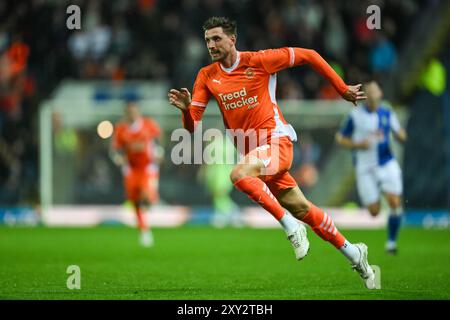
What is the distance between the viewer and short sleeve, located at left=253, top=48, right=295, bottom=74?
810cm

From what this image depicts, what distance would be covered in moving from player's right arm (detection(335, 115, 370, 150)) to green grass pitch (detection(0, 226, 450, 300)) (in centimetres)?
147

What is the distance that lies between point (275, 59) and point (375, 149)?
508cm

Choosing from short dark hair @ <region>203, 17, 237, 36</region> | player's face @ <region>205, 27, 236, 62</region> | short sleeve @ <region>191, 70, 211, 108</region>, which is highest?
short dark hair @ <region>203, 17, 237, 36</region>

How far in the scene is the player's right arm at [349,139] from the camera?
1260cm

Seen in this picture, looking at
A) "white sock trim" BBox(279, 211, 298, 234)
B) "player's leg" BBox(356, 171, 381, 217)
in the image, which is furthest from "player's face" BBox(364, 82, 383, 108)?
"white sock trim" BBox(279, 211, 298, 234)

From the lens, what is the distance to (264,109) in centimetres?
815

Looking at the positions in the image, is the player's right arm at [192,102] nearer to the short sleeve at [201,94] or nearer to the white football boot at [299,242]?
the short sleeve at [201,94]

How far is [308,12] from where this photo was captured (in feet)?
74.4

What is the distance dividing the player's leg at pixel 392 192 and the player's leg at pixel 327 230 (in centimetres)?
440

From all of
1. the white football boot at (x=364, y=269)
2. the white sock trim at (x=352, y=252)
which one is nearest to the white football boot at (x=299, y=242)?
the white sock trim at (x=352, y=252)

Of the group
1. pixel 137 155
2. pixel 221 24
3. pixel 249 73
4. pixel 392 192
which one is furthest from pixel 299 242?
pixel 137 155

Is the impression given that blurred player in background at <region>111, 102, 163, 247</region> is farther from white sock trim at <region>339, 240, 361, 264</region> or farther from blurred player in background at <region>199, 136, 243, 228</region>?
white sock trim at <region>339, 240, 361, 264</region>

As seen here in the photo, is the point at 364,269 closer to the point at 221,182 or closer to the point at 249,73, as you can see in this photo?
the point at 249,73
